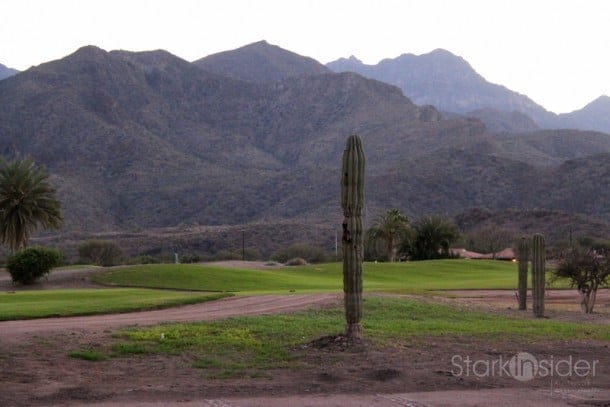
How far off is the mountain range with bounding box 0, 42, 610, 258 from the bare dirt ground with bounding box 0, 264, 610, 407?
284 feet

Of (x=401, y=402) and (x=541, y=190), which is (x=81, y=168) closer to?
(x=541, y=190)

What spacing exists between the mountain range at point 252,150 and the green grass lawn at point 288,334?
7858cm

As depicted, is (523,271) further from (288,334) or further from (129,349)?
(129,349)

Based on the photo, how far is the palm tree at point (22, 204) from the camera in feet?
176

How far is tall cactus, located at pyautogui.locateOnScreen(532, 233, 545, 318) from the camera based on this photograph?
99.9 ft

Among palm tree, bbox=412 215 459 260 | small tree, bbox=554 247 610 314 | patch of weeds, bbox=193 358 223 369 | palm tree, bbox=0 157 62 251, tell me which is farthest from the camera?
palm tree, bbox=412 215 459 260

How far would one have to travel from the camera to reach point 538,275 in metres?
30.7

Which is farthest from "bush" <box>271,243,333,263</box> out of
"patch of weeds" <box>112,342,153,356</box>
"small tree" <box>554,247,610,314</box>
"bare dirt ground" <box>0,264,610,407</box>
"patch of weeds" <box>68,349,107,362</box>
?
"patch of weeds" <box>68,349,107,362</box>

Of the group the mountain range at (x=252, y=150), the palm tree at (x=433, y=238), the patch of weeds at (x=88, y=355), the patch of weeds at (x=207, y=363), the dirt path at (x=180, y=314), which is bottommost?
the patch of weeds at (x=207, y=363)

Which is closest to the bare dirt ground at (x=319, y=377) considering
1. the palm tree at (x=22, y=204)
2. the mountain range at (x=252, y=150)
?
the palm tree at (x=22, y=204)

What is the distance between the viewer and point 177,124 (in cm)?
16625

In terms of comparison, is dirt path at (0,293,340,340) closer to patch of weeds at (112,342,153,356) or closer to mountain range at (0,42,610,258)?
patch of weeds at (112,342,153,356)

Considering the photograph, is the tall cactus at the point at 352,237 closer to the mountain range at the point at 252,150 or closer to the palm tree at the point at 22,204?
the palm tree at the point at 22,204

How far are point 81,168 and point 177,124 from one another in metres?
34.6
